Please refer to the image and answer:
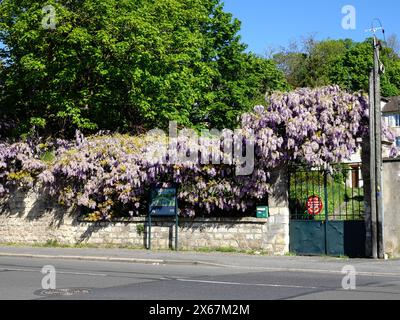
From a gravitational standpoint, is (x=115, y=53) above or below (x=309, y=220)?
above

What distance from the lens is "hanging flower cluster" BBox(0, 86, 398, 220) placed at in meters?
19.1

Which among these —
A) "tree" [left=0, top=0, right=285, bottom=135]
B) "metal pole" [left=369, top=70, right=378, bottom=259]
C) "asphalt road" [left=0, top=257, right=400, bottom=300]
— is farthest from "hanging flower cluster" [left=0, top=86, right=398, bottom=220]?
"asphalt road" [left=0, top=257, right=400, bottom=300]

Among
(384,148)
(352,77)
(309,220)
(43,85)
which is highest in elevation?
(352,77)

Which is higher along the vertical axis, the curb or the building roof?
the building roof

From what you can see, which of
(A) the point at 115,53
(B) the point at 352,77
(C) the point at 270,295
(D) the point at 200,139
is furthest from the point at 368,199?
(B) the point at 352,77

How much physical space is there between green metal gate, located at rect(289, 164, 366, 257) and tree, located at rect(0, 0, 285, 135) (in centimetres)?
961

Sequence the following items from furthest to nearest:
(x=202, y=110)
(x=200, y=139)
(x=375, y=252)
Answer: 1. (x=202, y=110)
2. (x=200, y=139)
3. (x=375, y=252)

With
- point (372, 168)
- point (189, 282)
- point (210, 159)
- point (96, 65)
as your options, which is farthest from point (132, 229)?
point (189, 282)

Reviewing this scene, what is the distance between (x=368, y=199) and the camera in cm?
1842

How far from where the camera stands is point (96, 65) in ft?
83.7

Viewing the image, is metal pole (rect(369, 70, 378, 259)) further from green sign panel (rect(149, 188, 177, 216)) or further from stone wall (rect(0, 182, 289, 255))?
green sign panel (rect(149, 188, 177, 216))

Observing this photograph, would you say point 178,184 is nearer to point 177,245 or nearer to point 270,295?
point 177,245

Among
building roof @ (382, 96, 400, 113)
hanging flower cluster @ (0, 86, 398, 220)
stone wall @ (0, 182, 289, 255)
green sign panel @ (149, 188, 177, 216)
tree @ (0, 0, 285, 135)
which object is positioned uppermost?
building roof @ (382, 96, 400, 113)

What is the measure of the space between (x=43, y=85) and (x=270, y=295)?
1850cm
